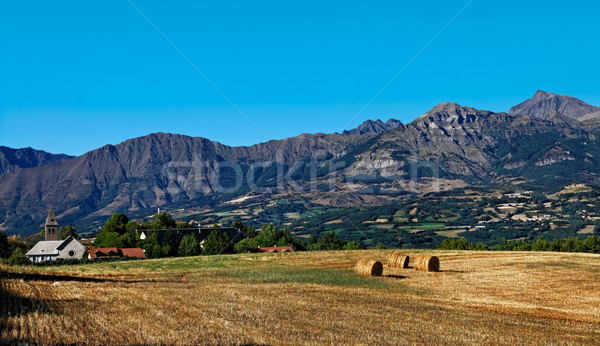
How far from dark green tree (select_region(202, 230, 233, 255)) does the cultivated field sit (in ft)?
198

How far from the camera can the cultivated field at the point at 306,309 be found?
17.8m

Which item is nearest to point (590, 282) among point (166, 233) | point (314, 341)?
point (314, 341)

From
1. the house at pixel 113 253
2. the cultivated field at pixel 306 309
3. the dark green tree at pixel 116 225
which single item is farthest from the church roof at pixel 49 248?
the cultivated field at pixel 306 309

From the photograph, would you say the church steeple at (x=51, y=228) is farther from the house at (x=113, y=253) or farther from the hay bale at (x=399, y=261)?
the hay bale at (x=399, y=261)

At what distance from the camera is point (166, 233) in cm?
11406

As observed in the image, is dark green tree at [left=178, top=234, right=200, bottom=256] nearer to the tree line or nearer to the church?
the tree line

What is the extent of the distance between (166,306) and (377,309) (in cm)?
976

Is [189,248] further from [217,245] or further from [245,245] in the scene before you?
[245,245]

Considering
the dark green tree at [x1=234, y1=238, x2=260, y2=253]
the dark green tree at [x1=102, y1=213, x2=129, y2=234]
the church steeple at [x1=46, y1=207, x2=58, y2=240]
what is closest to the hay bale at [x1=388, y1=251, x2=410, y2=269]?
Result: the dark green tree at [x1=234, y1=238, x2=260, y2=253]

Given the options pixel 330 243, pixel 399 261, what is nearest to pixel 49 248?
pixel 330 243

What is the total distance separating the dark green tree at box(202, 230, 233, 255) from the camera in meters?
100

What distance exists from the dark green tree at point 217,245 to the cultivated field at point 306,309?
60.2 m

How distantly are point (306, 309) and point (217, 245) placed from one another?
8096 cm

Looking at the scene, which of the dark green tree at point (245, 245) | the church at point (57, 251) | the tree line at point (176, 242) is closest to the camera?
the tree line at point (176, 242)
